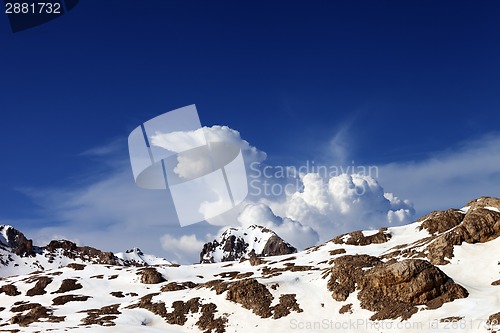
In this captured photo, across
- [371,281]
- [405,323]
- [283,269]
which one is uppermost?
[283,269]

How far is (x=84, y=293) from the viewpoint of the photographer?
101m

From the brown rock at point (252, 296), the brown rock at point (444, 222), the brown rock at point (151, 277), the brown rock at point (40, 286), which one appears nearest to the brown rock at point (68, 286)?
the brown rock at point (40, 286)

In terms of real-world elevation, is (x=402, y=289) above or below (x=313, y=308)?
above

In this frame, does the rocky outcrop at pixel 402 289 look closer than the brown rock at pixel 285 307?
Yes

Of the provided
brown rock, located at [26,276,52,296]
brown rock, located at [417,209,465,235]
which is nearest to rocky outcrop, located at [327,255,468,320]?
brown rock, located at [417,209,465,235]

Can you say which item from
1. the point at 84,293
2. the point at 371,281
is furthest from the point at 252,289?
the point at 84,293

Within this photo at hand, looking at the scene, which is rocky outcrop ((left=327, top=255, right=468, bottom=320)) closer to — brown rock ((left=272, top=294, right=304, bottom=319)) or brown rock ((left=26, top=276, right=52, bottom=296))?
brown rock ((left=272, top=294, right=304, bottom=319))

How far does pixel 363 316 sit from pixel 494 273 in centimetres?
2090

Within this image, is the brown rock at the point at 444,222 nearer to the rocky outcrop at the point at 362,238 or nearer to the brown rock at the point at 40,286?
the rocky outcrop at the point at 362,238

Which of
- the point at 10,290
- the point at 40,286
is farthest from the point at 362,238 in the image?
the point at 10,290

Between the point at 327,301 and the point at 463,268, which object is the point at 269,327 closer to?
the point at 327,301

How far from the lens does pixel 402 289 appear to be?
55094 millimetres

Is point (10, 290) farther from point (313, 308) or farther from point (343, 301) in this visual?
point (343, 301)

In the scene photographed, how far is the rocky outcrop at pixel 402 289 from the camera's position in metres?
52.6
